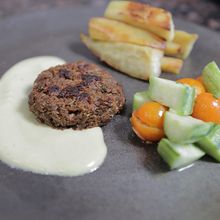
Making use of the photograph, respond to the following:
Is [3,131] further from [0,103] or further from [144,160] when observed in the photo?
[144,160]

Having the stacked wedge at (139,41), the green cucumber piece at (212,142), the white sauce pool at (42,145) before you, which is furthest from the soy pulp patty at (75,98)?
the green cucumber piece at (212,142)

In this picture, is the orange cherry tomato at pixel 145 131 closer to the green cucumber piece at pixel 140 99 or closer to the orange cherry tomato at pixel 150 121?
the orange cherry tomato at pixel 150 121

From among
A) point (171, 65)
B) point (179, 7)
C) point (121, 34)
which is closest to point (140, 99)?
point (171, 65)

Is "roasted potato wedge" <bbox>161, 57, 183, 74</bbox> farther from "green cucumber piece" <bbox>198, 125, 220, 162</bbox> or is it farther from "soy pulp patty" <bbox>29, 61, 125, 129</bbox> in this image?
"green cucumber piece" <bbox>198, 125, 220, 162</bbox>

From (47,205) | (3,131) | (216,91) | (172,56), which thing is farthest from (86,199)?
(172,56)

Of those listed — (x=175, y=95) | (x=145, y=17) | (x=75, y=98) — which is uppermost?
(x=145, y=17)

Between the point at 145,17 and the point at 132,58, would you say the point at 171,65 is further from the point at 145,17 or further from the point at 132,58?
the point at 145,17

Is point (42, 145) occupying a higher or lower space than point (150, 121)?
lower
